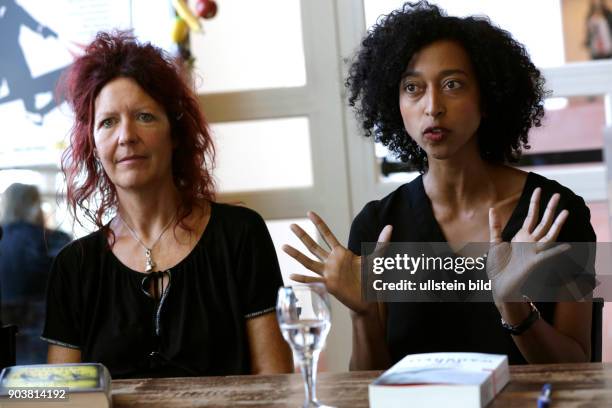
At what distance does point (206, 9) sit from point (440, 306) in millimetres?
1703

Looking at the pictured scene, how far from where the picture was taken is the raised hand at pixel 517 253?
1.62m

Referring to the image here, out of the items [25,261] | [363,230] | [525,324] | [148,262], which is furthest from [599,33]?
[25,261]

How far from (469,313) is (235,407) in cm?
71

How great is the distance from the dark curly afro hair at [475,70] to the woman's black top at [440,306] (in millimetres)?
149

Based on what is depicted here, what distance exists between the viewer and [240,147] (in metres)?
3.35

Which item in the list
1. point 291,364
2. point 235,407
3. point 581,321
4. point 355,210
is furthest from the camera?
point 355,210

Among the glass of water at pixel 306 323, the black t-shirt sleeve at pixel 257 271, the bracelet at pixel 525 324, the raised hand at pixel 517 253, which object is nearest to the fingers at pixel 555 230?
the raised hand at pixel 517 253

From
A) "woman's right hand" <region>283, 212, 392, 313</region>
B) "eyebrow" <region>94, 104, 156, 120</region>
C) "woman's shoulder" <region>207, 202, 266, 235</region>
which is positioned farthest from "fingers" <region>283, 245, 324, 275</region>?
"eyebrow" <region>94, 104, 156, 120</region>

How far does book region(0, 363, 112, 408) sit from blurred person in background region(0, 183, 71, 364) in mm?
1810

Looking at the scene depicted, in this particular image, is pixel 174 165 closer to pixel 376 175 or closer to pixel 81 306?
pixel 81 306

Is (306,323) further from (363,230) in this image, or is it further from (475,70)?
(475,70)

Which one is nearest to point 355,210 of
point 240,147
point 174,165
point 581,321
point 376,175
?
point 376,175

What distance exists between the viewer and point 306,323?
1.21 m

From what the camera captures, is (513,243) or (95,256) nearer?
(513,243)
